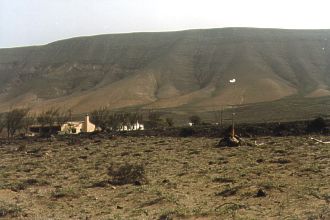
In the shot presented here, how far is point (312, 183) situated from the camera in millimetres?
17062

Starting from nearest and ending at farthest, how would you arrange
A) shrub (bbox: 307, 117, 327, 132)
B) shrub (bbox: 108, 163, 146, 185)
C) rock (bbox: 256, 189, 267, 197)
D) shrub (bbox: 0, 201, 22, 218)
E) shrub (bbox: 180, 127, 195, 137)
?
shrub (bbox: 0, 201, 22, 218) < rock (bbox: 256, 189, 267, 197) < shrub (bbox: 108, 163, 146, 185) < shrub (bbox: 307, 117, 327, 132) < shrub (bbox: 180, 127, 195, 137)

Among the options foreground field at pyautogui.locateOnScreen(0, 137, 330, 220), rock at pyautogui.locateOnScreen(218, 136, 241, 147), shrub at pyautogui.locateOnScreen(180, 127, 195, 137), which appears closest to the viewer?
foreground field at pyautogui.locateOnScreen(0, 137, 330, 220)

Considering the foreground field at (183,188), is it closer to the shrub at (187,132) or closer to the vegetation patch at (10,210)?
the vegetation patch at (10,210)

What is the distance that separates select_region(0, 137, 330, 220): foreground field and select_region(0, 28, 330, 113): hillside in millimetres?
107403

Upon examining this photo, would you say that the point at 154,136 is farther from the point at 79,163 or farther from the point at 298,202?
the point at 298,202

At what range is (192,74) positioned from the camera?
172375 millimetres

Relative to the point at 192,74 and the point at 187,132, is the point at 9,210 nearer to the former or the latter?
the point at 187,132

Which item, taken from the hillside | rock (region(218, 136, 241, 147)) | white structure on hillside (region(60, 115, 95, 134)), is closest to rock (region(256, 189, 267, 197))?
rock (region(218, 136, 241, 147))

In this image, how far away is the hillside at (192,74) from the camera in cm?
14662

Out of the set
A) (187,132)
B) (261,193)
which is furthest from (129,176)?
(187,132)

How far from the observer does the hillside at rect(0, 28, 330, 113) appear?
147 m

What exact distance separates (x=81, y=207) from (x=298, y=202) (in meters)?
5.90

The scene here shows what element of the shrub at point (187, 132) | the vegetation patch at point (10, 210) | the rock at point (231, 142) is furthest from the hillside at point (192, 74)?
the vegetation patch at point (10, 210)

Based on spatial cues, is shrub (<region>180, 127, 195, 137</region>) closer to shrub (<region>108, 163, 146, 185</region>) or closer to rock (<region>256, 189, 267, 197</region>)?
shrub (<region>108, 163, 146, 185</region>)
